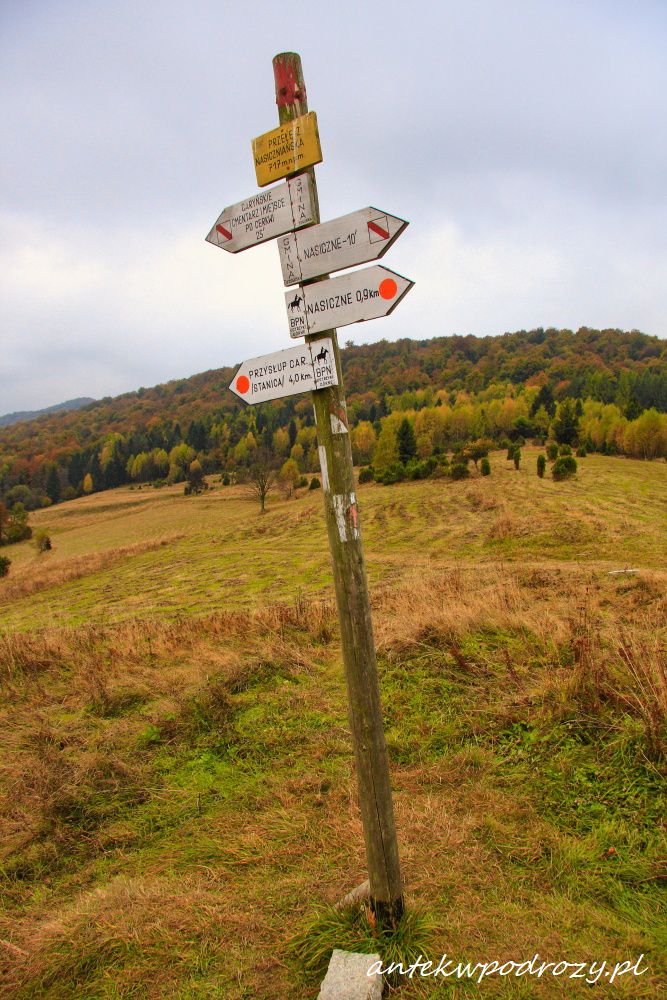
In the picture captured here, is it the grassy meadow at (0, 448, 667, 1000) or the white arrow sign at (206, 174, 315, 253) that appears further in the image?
the grassy meadow at (0, 448, 667, 1000)

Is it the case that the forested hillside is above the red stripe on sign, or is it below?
above

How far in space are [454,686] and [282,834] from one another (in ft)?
7.80

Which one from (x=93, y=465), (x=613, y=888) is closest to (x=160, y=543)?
(x=613, y=888)

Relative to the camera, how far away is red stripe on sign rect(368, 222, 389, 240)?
2496mm

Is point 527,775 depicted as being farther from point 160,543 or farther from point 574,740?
point 160,543

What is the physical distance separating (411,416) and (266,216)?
272 feet

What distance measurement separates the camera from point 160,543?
3500 cm

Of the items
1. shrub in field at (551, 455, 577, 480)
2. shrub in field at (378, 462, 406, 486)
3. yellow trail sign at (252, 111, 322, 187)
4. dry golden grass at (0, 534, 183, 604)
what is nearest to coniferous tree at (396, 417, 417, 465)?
shrub in field at (378, 462, 406, 486)

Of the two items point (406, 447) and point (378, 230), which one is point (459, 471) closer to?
point (406, 447)

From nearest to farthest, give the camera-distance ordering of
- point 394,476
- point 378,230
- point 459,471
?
point 378,230 → point 459,471 → point 394,476

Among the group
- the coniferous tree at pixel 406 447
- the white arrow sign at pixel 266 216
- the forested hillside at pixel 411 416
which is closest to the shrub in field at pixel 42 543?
the forested hillside at pixel 411 416

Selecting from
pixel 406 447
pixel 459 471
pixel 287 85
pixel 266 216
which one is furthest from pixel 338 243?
pixel 406 447

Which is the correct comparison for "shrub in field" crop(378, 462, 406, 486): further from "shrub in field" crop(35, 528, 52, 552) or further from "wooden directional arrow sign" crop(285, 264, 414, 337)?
"wooden directional arrow sign" crop(285, 264, 414, 337)

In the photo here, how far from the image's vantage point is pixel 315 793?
4.27 metres
